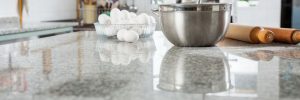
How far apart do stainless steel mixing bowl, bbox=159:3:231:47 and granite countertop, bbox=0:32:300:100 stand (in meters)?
0.05

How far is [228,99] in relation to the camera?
413mm

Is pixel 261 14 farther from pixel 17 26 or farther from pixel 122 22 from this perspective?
pixel 122 22

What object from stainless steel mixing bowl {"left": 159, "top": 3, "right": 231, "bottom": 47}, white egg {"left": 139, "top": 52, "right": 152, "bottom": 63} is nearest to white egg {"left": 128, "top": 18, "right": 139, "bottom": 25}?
stainless steel mixing bowl {"left": 159, "top": 3, "right": 231, "bottom": 47}

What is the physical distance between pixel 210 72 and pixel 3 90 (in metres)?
0.31

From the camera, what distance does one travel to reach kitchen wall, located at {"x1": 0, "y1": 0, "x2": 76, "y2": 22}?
2578 millimetres

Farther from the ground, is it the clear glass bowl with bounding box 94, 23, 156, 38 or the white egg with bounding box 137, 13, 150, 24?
the white egg with bounding box 137, 13, 150, 24

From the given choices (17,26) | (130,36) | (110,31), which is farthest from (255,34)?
(17,26)

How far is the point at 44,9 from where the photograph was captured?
3.09m

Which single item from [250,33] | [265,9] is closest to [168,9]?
[250,33]

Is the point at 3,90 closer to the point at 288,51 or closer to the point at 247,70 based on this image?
the point at 247,70

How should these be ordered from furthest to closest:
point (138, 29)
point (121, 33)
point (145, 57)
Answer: point (138, 29)
point (121, 33)
point (145, 57)

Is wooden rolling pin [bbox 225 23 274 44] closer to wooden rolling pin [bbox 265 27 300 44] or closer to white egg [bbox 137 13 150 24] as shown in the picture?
wooden rolling pin [bbox 265 27 300 44]

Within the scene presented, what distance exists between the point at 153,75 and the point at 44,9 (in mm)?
2670

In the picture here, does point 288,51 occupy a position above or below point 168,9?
below
